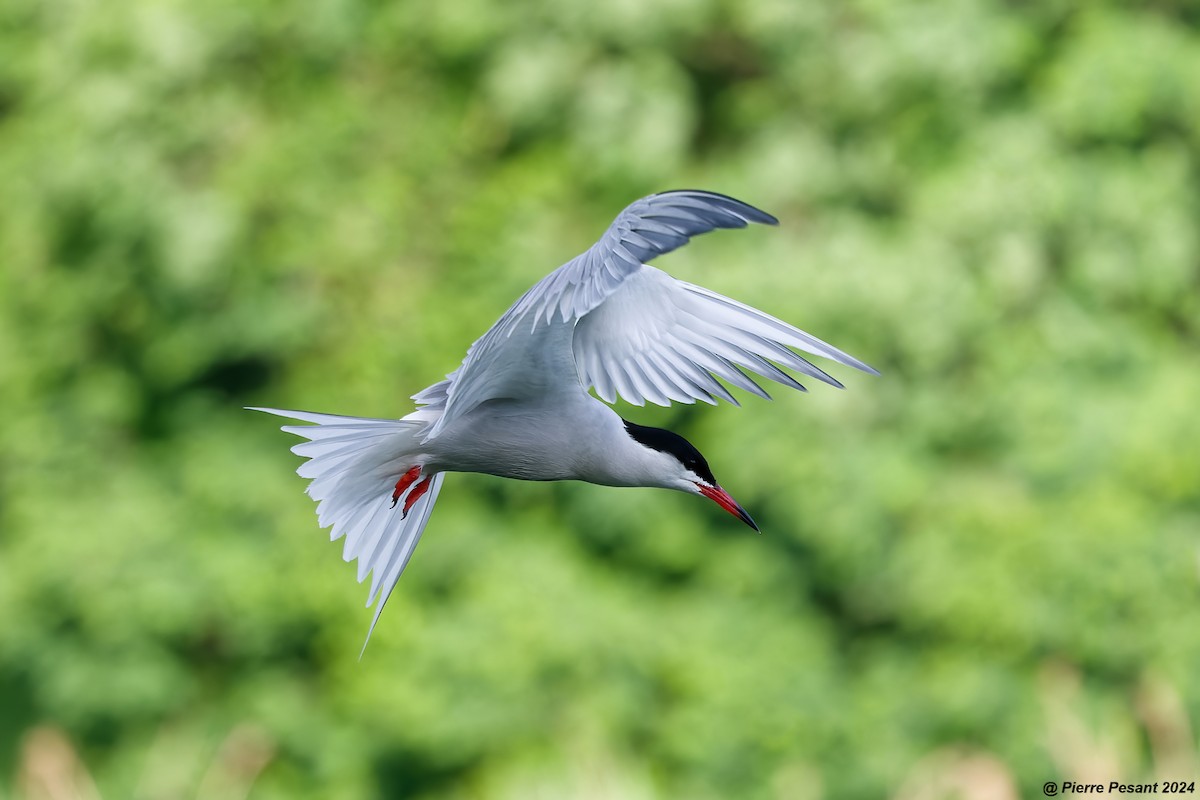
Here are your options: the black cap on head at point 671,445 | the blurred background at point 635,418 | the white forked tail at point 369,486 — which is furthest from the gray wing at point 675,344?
the blurred background at point 635,418

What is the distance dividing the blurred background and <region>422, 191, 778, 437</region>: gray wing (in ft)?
13.0

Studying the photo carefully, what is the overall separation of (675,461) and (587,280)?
559 millimetres

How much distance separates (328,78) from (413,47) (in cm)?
38

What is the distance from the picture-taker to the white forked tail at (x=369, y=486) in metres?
A: 2.81

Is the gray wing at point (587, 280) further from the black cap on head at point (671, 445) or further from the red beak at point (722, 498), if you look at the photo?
the red beak at point (722, 498)

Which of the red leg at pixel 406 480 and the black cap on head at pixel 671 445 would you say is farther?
the red leg at pixel 406 480

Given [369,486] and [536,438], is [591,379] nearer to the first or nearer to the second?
[536,438]

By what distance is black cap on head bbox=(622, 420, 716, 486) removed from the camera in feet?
8.52

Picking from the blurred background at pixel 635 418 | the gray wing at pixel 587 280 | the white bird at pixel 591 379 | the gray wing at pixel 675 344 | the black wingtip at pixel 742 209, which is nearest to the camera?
the black wingtip at pixel 742 209

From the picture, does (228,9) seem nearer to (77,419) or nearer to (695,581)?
(77,419)

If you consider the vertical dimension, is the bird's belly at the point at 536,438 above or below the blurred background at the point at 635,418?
below

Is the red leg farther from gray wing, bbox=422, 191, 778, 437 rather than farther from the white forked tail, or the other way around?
gray wing, bbox=422, 191, 778, 437

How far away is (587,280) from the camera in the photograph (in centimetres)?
214

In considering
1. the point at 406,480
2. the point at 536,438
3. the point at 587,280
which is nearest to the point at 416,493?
the point at 406,480
